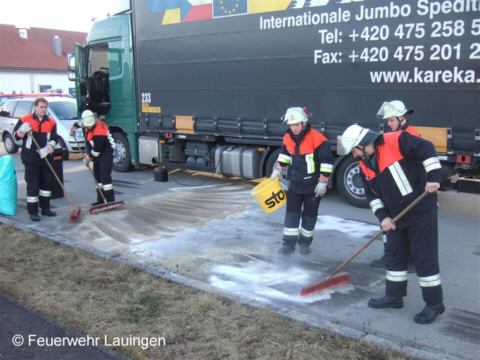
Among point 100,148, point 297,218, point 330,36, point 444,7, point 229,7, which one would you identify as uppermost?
point 229,7

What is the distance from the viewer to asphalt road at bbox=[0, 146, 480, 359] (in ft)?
13.4

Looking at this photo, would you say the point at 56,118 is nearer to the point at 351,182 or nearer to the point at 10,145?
the point at 10,145

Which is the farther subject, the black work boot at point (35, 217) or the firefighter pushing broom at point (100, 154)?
the firefighter pushing broom at point (100, 154)

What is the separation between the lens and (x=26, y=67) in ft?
140

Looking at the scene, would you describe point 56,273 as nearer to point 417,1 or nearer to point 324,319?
point 324,319

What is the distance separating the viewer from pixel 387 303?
4.38 meters

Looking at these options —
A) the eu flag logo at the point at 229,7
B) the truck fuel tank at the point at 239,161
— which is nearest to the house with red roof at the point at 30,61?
the truck fuel tank at the point at 239,161

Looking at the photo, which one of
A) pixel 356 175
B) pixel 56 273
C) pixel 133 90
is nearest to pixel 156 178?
pixel 133 90

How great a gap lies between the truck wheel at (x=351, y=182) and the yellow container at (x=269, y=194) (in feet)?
8.78

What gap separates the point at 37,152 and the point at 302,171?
4209 mm

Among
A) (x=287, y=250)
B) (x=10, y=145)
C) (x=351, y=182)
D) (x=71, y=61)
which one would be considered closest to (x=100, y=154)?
(x=287, y=250)

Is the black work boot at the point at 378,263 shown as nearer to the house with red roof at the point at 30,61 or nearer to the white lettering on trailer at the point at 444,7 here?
the white lettering on trailer at the point at 444,7

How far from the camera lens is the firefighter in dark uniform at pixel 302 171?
552 cm

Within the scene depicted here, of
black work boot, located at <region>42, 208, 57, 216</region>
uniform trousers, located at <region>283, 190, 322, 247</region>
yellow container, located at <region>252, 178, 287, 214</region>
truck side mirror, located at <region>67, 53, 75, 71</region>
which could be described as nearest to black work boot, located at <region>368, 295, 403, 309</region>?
uniform trousers, located at <region>283, 190, 322, 247</region>
